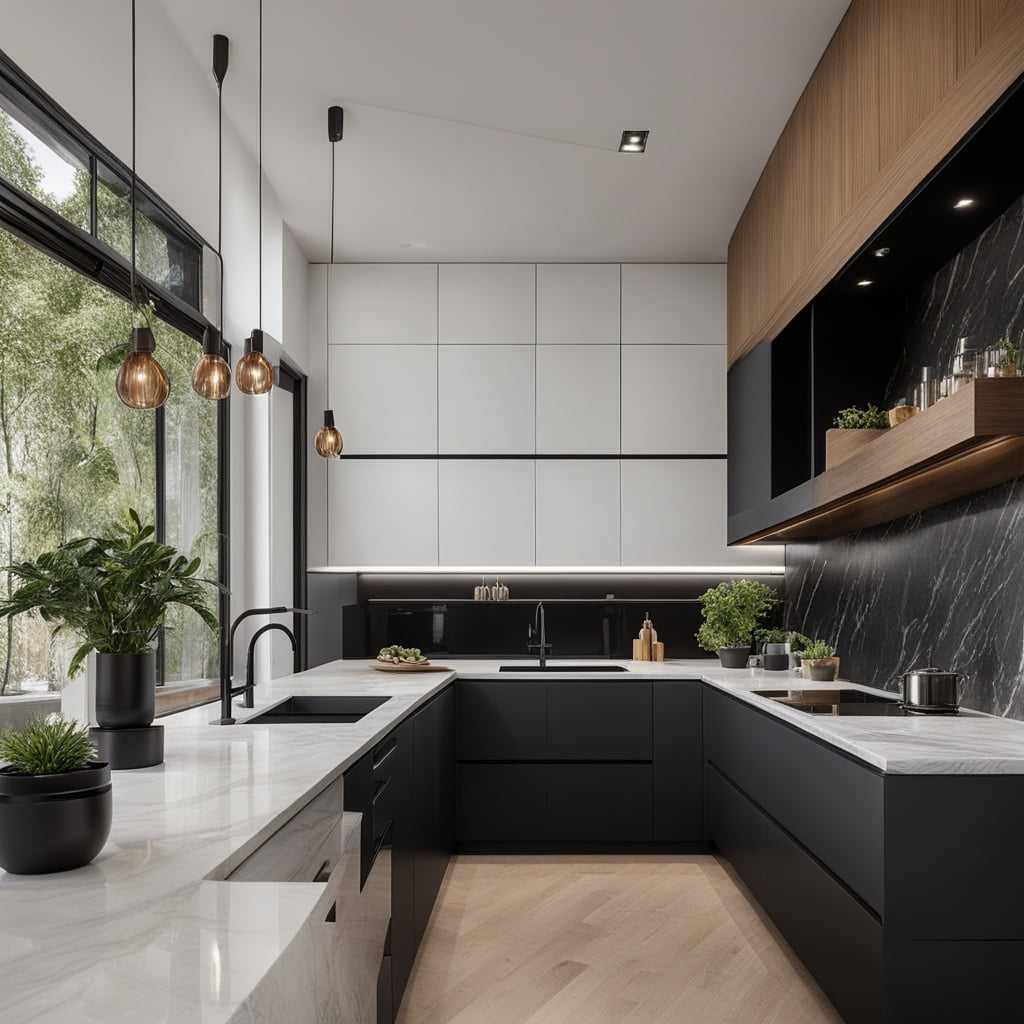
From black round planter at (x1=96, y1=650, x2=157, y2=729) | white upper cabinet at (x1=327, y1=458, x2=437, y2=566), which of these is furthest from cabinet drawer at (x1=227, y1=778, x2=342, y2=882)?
white upper cabinet at (x1=327, y1=458, x2=437, y2=566)

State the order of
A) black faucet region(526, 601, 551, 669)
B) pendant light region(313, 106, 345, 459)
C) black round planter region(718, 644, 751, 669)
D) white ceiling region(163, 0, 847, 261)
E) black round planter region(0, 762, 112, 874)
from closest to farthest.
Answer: black round planter region(0, 762, 112, 874), white ceiling region(163, 0, 847, 261), pendant light region(313, 106, 345, 459), black round planter region(718, 644, 751, 669), black faucet region(526, 601, 551, 669)

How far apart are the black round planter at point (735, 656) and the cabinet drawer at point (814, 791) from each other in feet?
2.67

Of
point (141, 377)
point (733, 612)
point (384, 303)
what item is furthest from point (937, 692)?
point (384, 303)

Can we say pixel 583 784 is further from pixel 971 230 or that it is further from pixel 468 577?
pixel 971 230

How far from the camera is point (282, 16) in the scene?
10.1 ft

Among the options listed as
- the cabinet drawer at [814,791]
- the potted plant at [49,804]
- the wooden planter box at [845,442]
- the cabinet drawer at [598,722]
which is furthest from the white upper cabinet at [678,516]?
the potted plant at [49,804]

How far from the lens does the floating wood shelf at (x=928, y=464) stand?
216cm

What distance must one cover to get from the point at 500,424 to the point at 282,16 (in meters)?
2.58

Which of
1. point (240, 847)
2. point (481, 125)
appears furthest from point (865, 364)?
point (240, 847)

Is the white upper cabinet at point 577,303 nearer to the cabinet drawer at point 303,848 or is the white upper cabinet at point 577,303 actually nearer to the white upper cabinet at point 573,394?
the white upper cabinet at point 573,394

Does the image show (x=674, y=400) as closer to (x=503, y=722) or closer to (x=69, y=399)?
(x=503, y=722)

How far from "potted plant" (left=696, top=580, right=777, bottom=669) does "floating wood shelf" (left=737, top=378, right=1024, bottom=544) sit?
944 millimetres

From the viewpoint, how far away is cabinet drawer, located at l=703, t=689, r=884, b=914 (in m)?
2.28

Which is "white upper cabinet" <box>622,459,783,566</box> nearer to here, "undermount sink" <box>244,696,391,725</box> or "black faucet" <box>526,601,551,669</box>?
"black faucet" <box>526,601,551,669</box>
